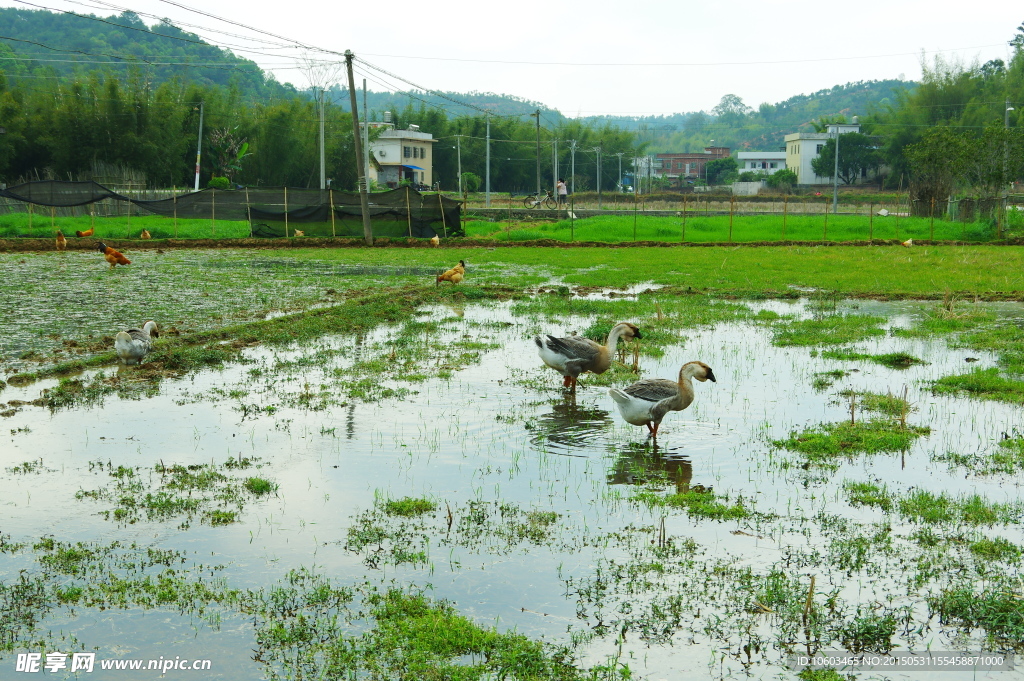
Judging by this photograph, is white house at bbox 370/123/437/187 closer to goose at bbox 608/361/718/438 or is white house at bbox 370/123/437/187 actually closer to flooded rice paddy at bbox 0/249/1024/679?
flooded rice paddy at bbox 0/249/1024/679

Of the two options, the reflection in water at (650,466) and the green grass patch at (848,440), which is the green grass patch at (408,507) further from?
the green grass patch at (848,440)

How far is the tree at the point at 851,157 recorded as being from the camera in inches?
3467

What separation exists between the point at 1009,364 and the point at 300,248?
25466 millimetres

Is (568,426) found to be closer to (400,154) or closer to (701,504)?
(701,504)

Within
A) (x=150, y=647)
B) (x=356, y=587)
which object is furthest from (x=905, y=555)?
(x=150, y=647)

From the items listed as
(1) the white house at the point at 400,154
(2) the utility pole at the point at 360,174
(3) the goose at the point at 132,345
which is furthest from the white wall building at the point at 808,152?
(3) the goose at the point at 132,345

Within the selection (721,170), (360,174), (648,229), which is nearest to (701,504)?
(360,174)

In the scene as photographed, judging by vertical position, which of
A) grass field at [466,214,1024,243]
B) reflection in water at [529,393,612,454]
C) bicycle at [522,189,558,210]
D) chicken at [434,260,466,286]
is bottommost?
reflection in water at [529,393,612,454]

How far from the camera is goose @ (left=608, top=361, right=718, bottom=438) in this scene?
832cm

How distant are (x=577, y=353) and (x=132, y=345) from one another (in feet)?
19.0

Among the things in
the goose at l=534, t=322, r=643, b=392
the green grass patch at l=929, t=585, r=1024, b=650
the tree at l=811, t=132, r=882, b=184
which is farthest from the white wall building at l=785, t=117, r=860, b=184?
the green grass patch at l=929, t=585, r=1024, b=650

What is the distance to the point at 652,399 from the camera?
27.4 feet

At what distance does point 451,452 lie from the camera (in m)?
8.05

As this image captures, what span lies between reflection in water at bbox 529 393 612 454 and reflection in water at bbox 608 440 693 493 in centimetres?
51
